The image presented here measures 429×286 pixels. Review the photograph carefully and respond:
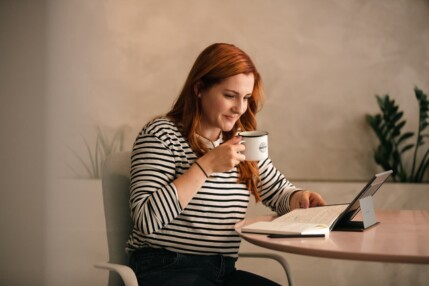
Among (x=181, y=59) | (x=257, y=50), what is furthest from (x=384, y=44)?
(x=181, y=59)

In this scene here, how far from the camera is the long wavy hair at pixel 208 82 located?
1.79m

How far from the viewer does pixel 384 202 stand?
353cm

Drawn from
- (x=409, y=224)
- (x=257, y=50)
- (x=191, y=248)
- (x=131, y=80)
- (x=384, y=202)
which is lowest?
(x=384, y=202)

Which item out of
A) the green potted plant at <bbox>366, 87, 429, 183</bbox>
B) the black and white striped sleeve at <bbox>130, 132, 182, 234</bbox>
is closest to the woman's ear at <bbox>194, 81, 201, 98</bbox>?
the black and white striped sleeve at <bbox>130, 132, 182, 234</bbox>

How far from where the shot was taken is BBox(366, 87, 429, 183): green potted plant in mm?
3742

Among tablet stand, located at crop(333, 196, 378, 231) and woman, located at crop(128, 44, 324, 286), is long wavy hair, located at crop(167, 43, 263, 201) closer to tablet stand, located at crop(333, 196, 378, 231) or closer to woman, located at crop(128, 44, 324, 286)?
woman, located at crop(128, 44, 324, 286)

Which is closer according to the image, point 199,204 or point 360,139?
point 199,204

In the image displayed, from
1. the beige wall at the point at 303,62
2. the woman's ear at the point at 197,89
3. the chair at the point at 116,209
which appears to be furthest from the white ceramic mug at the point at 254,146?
the beige wall at the point at 303,62

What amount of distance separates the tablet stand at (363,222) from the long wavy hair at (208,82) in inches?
14.5

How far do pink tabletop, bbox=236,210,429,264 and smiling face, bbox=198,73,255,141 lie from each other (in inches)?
13.9

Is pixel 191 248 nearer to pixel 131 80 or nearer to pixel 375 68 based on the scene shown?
pixel 131 80

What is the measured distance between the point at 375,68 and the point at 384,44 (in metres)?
0.18

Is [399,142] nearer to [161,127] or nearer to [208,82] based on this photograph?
[208,82]

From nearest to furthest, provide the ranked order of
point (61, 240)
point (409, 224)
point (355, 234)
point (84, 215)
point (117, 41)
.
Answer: point (355, 234) < point (409, 224) < point (61, 240) < point (84, 215) < point (117, 41)
